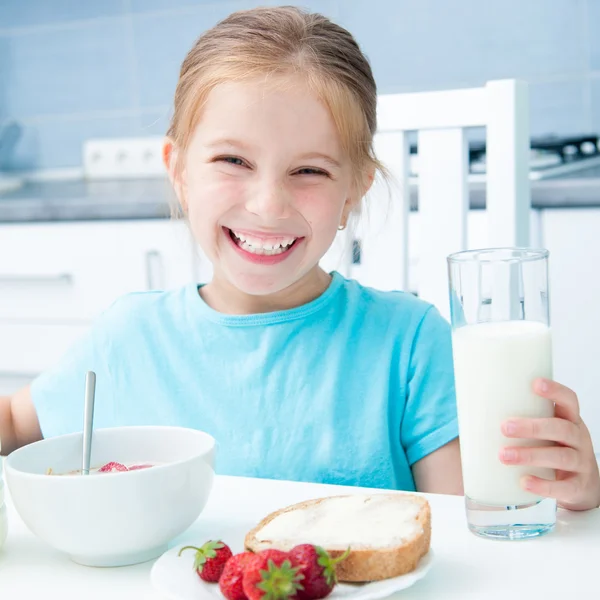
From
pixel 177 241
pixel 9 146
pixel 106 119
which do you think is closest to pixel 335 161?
pixel 177 241

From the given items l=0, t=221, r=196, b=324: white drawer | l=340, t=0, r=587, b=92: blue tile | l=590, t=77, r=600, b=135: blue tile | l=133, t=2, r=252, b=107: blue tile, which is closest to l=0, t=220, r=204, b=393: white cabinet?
l=0, t=221, r=196, b=324: white drawer

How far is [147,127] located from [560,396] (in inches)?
73.6

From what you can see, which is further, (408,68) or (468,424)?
(408,68)

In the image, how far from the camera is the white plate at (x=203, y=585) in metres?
0.60

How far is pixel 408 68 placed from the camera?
259cm

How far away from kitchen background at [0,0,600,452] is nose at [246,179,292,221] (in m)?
0.76

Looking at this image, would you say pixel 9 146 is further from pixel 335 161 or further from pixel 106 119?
pixel 335 161

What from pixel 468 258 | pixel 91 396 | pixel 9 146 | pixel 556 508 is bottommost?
pixel 556 508

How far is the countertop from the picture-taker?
1836 mm

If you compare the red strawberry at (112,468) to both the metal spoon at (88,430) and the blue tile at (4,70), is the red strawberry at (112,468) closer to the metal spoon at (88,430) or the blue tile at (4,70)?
the metal spoon at (88,430)

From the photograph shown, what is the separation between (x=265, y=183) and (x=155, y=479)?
1.49 ft

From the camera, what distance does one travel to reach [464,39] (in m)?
2.51

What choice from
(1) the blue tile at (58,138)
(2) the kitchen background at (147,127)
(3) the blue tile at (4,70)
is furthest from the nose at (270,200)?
(3) the blue tile at (4,70)

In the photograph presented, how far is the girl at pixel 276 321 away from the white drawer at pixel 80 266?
0.93 m
